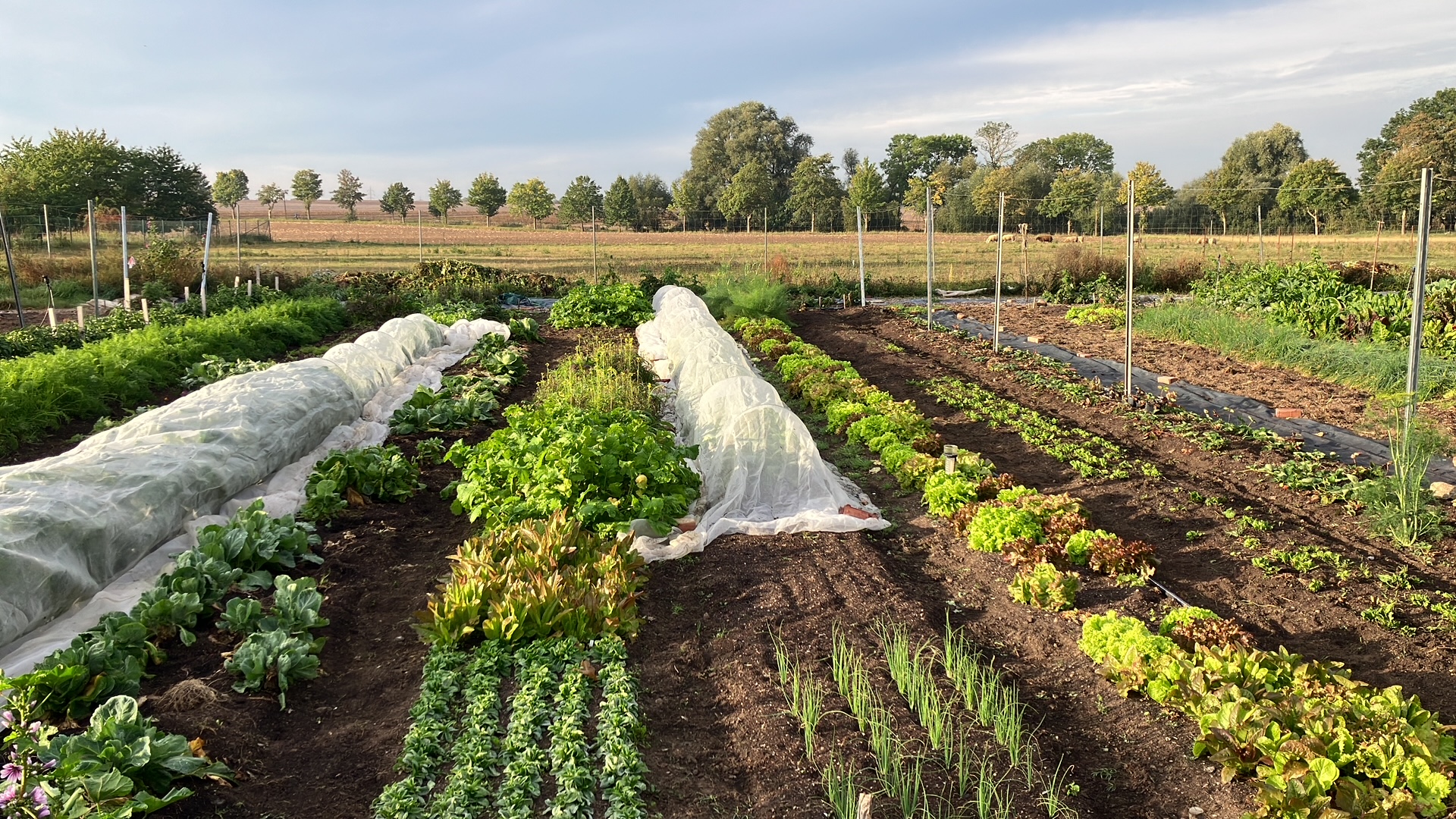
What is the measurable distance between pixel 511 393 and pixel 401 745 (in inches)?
308

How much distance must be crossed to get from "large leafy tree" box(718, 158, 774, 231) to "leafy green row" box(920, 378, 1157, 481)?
32.4m

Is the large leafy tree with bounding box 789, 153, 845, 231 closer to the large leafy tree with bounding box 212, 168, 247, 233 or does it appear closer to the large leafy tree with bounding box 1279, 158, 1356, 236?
the large leafy tree with bounding box 1279, 158, 1356, 236

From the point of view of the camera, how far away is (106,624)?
4199 mm

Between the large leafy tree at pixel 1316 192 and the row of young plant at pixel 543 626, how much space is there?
25.3 meters

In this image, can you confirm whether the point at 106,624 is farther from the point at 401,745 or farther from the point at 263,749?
the point at 401,745

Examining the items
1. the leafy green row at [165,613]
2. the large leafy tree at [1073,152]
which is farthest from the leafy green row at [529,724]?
the large leafy tree at [1073,152]

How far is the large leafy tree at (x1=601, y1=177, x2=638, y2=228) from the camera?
51438 millimetres

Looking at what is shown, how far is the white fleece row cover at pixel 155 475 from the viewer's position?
4.59 meters

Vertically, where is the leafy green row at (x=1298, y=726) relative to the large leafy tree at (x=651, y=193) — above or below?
below

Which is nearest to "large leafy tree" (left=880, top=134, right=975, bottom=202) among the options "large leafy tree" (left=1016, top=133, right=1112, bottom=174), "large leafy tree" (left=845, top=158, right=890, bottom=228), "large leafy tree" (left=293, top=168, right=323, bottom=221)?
"large leafy tree" (left=1016, top=133, right=1112, bottom=174)

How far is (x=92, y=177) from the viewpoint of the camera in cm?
3769

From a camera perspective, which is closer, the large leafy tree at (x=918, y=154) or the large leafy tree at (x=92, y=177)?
the large leafy tree at (x=92, y=177)

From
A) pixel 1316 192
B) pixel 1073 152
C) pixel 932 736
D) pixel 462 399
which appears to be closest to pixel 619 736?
pixel 932 736

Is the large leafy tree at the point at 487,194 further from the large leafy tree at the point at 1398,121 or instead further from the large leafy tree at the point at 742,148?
the large leafy tree at the point at 1398,121
